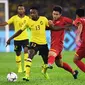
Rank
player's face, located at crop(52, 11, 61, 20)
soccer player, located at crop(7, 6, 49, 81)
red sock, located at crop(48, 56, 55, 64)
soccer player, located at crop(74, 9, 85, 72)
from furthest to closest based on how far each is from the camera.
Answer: player's face, located at crop(52, 11, 61, 20) → soccer player, located at crop(7, 6, 49, 81) → red sock, located at crop(48, 56, 55, 64) → soccer player, located at crop(74, 9, 85, 72)

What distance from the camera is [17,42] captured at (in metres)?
17.9

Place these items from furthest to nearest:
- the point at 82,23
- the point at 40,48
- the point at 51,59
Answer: the point at 40,48 < the point at 51,59 < the point at 82,23

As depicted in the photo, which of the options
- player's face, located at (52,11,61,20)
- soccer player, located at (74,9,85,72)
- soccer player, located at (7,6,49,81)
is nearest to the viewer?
soccer player, located at (74,9,85,72)

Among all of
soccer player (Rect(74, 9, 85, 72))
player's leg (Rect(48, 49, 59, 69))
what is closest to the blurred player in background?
player's leg (Rect(48, 49, 59, 69))

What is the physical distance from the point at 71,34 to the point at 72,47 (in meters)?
0.87

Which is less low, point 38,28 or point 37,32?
point 38,28

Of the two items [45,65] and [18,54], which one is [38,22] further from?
[18,54]

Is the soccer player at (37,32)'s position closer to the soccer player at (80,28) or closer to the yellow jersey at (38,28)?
the yellow jersey at (38,28)

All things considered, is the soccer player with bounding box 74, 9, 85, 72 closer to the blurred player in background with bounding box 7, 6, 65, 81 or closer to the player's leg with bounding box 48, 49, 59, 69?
the player's leg with bounding box 48, 49, 59, 69

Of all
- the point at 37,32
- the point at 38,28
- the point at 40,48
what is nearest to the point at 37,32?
the point at 37,32

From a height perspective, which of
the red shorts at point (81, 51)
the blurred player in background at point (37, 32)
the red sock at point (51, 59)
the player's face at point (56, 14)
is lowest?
the red sock at point (51, 59)

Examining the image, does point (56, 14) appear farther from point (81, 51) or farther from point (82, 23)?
point (81, 51)

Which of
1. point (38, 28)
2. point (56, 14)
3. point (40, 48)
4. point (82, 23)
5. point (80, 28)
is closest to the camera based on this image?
point (80, 28)

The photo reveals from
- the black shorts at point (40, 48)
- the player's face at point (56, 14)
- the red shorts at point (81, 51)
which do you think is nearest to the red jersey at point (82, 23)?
the red shorts at point (81, 51)
